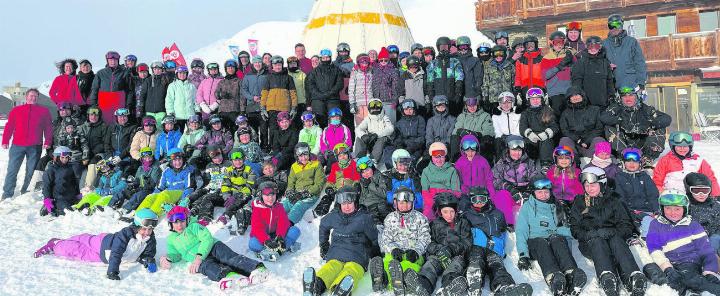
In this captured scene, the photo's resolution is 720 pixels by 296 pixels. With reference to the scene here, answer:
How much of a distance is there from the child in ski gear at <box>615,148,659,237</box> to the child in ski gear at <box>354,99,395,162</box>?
3.38m

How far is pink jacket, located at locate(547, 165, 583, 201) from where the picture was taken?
20.6ft

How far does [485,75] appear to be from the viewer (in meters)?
8.64

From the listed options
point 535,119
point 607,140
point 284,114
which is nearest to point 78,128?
point 284,114

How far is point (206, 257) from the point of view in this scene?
5.46 m

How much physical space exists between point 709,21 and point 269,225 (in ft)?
65.8

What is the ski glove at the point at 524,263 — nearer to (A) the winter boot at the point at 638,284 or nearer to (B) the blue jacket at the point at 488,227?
(B) the blue jacket at the point at 488,227

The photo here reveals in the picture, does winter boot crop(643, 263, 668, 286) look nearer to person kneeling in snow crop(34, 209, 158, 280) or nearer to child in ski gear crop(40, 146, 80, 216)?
person kneeling in snow crop(34, 209, 158, 280)

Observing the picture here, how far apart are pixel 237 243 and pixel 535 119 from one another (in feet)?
15.1

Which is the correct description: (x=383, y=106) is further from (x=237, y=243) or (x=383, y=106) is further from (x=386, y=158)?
(x=237, y=243)

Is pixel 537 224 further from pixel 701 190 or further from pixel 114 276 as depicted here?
pixel 114 276

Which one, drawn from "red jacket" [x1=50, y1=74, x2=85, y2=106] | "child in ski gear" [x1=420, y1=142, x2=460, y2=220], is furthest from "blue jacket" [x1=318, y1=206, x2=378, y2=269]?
"red jacket" [x1=50, y1=74, x2=85, y2=106]

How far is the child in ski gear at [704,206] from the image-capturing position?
17.2ft

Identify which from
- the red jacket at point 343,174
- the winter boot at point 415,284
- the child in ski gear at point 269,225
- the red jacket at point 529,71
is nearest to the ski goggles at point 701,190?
the winter boot at point 415,284

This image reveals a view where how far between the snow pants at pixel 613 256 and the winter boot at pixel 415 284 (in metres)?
1.63
